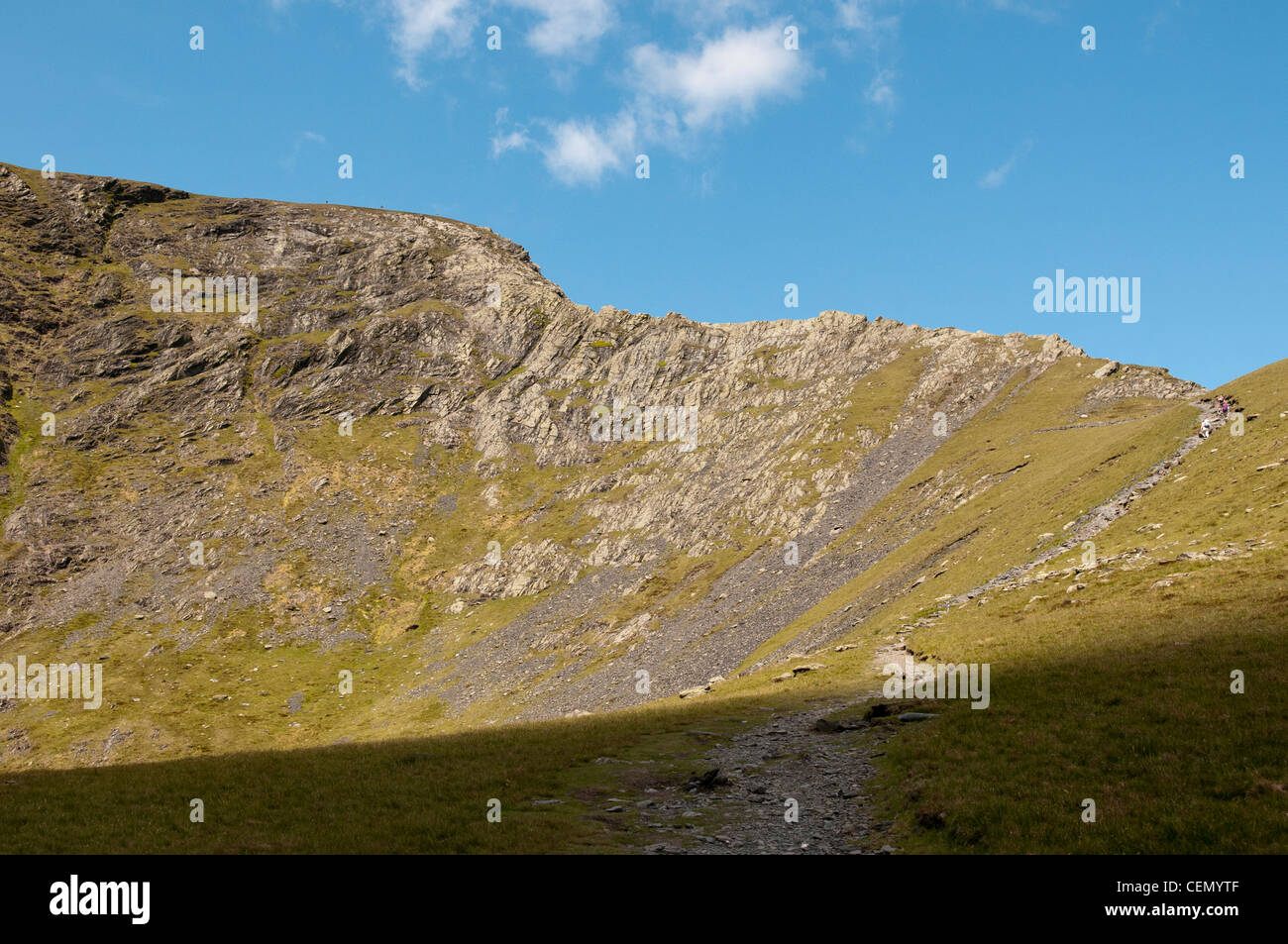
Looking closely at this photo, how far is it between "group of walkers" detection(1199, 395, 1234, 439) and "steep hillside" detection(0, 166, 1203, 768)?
4.97ft

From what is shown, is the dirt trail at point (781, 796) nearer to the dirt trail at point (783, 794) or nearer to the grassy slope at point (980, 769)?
the dirt trail at point (783, 794)

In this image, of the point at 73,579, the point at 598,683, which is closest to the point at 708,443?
the point at 598,683

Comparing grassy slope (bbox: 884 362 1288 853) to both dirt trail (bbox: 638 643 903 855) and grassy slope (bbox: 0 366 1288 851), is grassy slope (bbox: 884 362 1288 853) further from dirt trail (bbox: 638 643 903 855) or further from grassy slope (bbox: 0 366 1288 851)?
dirt trail (bbox: 638 643 903 855)

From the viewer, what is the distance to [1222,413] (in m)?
61.3

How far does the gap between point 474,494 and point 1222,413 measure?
12514 centimetres

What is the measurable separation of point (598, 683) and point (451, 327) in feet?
473

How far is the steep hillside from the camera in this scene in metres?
77.6

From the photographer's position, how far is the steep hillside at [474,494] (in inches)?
3056

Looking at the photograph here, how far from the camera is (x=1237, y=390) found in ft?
216

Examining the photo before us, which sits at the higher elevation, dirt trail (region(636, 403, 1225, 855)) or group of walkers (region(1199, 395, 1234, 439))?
group of walkers (region(1199, 395, 1234, 439))

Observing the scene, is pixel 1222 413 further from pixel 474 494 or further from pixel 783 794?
pixel 474 494

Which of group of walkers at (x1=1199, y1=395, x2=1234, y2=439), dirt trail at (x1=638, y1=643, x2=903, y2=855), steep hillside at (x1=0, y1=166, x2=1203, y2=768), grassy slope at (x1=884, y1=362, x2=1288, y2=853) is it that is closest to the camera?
grassy slope at (x1=884, y1=362, x2=1288, y2=853)

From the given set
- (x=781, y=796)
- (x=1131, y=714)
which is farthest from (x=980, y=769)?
(x=781, y=796)

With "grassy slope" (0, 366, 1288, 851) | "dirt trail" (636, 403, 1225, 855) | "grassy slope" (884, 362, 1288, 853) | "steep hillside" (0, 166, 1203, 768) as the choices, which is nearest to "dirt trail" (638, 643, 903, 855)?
"dirt trail" (636, 403, 1225, 855)
